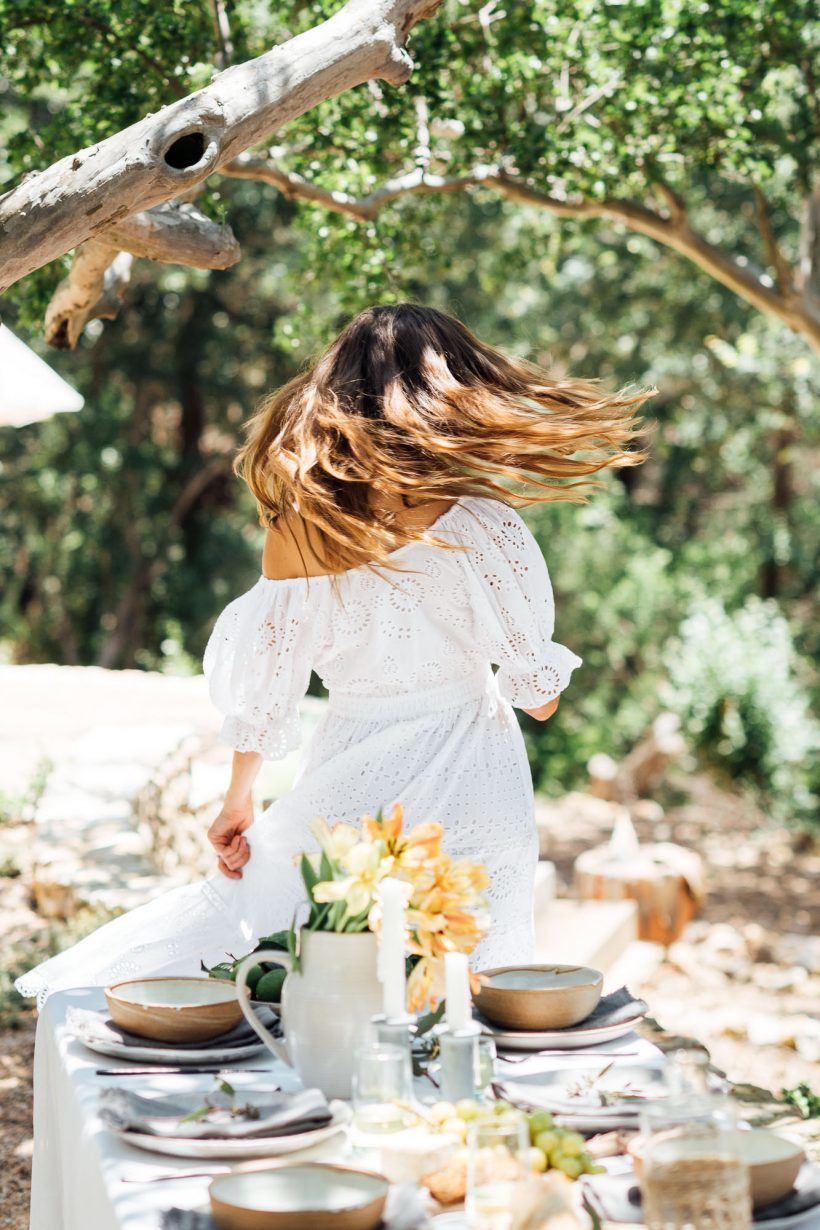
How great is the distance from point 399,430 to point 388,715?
54cm

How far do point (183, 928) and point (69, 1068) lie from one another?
20.5 inches

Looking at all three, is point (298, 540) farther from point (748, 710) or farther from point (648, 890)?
point (748, 710)

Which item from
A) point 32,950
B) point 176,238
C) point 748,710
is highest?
point 176,238

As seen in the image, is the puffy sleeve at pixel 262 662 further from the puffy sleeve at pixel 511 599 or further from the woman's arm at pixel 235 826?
the puffy sleeve at pixel 511 599

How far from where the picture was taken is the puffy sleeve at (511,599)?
253 cm

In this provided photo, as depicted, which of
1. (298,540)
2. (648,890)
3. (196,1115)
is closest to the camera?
(196,1115)

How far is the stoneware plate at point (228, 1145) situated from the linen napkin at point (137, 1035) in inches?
13.4

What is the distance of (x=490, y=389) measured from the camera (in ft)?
8.03

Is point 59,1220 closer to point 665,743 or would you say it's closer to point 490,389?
point 490,389

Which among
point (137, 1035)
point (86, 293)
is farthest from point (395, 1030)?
point (86, 293)

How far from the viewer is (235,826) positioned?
261 cm

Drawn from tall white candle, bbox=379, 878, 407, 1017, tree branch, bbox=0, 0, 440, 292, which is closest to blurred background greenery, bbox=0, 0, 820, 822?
tree branch, bbox=0, 0, 440, 292

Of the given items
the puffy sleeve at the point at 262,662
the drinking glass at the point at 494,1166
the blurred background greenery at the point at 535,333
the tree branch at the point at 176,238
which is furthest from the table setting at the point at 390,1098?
the blurred background greenery at the point at 535,333

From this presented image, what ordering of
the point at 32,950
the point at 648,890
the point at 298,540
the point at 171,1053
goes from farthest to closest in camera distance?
1. the point at 648,890
2. the point at 32,950
3. the point at 298,540
4. the point at 171,1053
